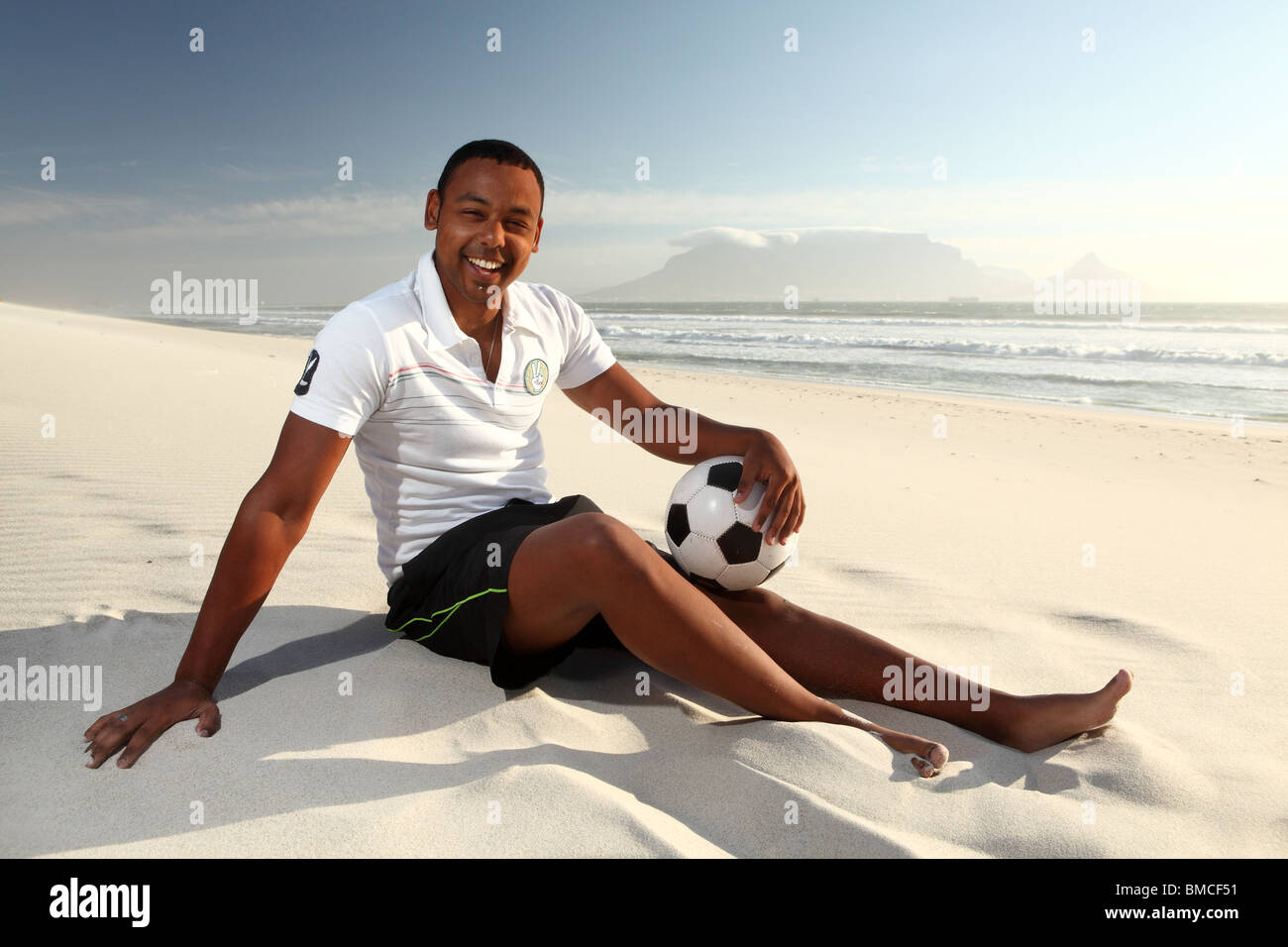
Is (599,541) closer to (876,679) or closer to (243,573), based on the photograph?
(243,573)

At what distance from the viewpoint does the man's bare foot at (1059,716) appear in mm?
2340

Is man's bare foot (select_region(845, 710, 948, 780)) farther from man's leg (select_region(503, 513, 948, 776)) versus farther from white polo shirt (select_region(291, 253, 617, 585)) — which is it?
white polo shirt (select_region(291, 253, 617, 585))

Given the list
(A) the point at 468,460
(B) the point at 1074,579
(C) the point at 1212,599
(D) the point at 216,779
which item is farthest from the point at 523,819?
(C) the point at 1212,599

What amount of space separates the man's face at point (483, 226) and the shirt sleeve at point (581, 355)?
38 centimetres

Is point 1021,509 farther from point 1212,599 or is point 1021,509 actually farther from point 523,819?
point 523,819

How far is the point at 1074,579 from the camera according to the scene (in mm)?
3943

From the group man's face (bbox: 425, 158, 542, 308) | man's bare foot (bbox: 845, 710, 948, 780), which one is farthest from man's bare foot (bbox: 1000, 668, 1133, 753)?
man's face (bbox: 425, 158, 542, 308)

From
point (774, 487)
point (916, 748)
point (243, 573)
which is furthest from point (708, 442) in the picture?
point (243, 573)

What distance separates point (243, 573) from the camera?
82.4 inches

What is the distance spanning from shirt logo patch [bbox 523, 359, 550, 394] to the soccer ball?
57 cm

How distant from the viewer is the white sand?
1877 millimetres

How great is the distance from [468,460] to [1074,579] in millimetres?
2992

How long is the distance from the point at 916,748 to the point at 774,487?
819mm

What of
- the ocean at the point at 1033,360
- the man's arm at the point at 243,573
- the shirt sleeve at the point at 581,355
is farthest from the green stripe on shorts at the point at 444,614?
the ocean at the point at 1033,360
